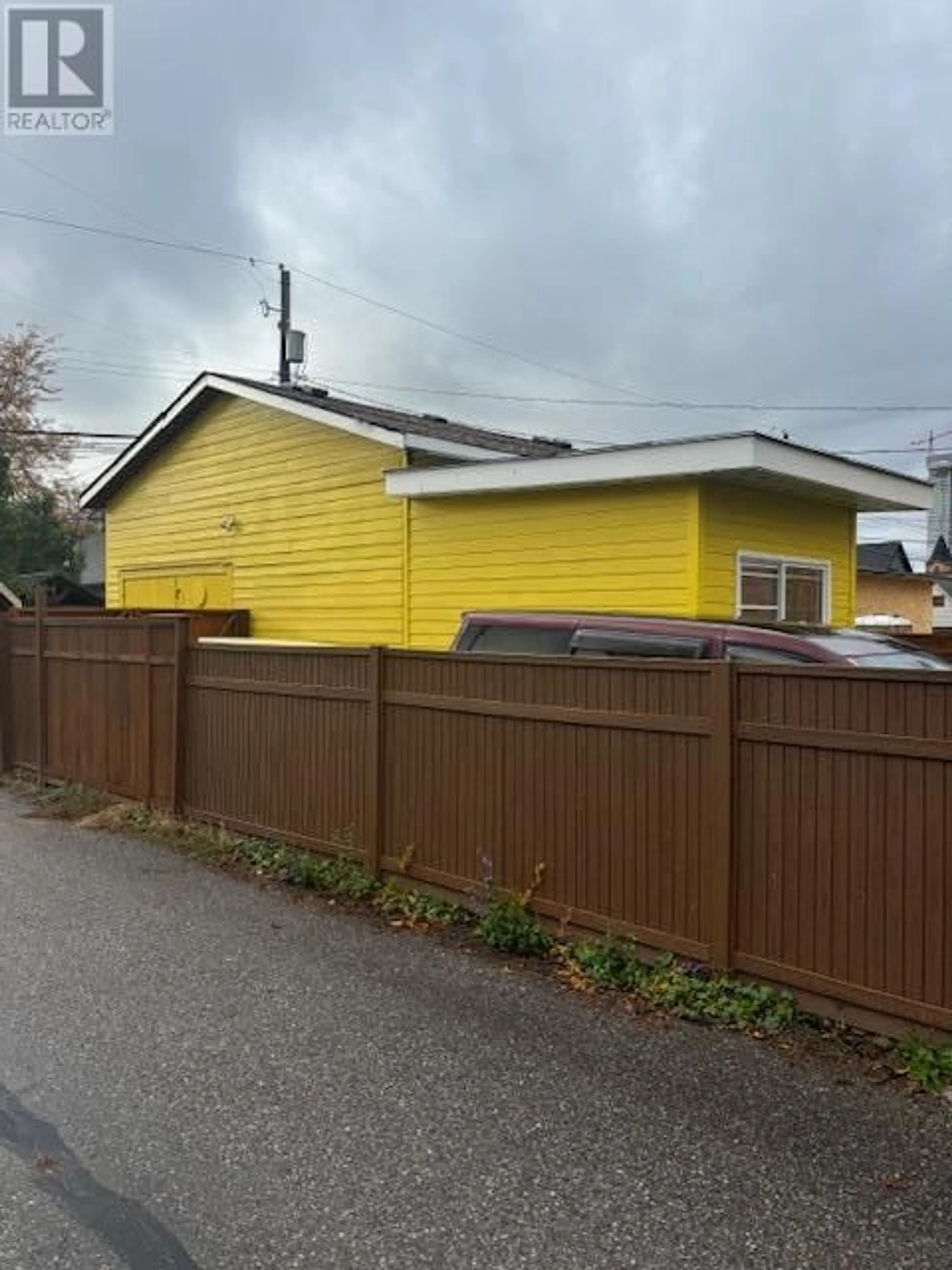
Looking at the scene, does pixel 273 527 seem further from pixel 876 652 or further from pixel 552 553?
pixel 876 652

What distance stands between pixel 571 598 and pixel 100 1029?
6.56m

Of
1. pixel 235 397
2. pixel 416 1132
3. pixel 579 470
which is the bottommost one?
pixel 416 1132

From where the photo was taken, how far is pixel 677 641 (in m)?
6.11

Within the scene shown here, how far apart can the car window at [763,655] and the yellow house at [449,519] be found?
3.39 m

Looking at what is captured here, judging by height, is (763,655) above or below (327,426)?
below

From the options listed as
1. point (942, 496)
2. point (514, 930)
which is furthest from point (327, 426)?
point (942, 496)

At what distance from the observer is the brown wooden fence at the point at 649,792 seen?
4.23 m

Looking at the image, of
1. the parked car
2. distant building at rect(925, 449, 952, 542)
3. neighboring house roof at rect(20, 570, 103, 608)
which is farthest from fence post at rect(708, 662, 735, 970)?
distant building at rect(925, 449, 952, 542)

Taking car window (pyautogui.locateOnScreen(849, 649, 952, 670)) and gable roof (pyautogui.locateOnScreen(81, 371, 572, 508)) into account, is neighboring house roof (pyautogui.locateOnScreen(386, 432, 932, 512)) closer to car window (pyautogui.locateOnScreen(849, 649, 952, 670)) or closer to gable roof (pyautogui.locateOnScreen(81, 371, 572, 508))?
gable roof (pyautogui.locateOnScreen(81, 371, 572, 508))

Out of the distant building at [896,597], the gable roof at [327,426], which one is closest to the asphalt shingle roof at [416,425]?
the gable roof at [327,426]

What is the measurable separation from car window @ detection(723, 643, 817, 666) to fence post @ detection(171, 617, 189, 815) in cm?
499

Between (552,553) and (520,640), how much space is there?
Answer: 3387mm

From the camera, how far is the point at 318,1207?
316 centimetres

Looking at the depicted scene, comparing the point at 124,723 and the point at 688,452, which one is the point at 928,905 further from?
the point at 124,723
